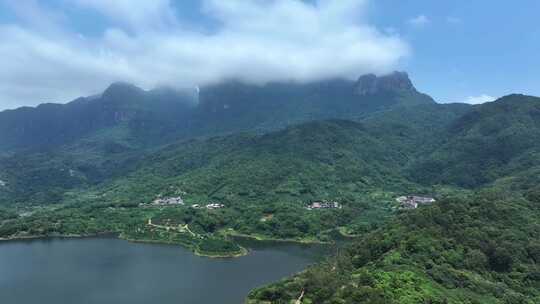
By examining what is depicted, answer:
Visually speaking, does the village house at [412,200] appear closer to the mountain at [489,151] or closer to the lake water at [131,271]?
the mountain at [489,151]

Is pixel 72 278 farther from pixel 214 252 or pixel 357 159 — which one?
pixel 357 159

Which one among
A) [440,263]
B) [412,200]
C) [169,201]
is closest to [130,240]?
[169,201]

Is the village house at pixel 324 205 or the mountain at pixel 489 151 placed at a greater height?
the mountain at pixel 489 151

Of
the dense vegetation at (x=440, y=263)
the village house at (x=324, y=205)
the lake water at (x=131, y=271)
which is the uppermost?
the dense vegetation at (x=440, y=263)

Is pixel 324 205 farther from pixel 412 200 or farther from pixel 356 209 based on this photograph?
pixel 412 200

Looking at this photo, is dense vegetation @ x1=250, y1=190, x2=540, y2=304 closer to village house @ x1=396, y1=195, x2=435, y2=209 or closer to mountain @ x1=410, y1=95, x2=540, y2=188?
village house @ x1=396, y1=195, x2=435, y2=209

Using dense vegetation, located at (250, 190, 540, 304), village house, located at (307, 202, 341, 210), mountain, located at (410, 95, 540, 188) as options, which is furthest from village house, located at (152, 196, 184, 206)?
mountain, located at (410, 95, 540, 188)

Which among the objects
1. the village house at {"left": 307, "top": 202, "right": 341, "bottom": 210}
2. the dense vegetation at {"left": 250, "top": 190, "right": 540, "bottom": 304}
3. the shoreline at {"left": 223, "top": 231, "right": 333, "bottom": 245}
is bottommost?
the shoreline at {"left": 223, "top": 231, "right": 333, "bottom": 245}

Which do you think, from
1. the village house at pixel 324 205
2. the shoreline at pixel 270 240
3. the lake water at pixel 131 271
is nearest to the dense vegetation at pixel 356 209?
the shoreline at pixel 270 240
